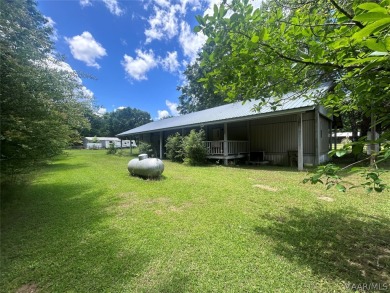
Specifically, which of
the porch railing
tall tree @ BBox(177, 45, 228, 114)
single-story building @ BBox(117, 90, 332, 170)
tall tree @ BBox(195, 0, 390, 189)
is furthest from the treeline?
tall tree @ BBox(195, 0, 390, 189)

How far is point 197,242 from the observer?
3.14 metres

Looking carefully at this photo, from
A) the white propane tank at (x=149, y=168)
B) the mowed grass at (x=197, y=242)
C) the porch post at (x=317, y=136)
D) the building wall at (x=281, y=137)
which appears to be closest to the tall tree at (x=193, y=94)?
the building wall at (x=281, y=137)

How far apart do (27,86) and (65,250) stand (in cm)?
329

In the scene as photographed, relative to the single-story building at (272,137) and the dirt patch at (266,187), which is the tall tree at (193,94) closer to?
the single-story building at (272,137)

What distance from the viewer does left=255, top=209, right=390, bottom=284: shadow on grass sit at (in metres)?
2.39

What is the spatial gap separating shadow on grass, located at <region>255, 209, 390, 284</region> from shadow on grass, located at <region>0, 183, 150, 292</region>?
7.09 ft

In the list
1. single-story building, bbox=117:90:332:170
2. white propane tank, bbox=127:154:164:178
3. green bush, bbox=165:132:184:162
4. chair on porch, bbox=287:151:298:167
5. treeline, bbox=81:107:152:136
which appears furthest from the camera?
treeline, bbox=81:107:152:136

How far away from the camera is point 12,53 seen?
371 cm

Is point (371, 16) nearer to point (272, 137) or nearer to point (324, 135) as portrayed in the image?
point (272, 137)

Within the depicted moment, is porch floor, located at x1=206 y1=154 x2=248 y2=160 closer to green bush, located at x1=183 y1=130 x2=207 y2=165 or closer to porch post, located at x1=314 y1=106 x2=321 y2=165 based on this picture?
green bush, located at x1=183 y1=130 x2=207 y2=165

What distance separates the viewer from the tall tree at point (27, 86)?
11.9 ft

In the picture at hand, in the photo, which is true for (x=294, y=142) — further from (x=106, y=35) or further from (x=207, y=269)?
(x=106, y=35)

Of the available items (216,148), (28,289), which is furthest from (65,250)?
(216,148)

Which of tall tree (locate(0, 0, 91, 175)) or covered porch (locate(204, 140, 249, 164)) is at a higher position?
tall tree (locate(0, 0, 91, 175))
